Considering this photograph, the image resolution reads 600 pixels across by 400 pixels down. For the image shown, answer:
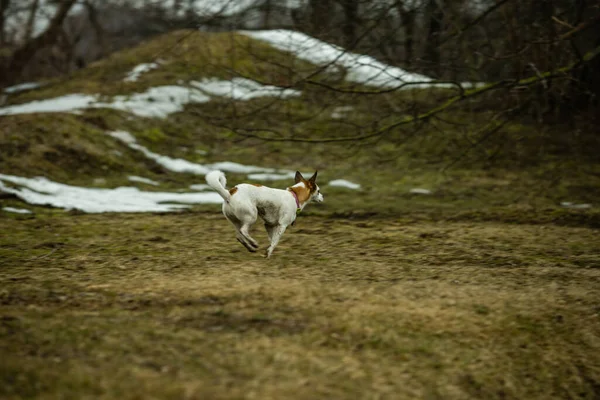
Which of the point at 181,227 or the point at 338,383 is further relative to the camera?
the point at 181,227

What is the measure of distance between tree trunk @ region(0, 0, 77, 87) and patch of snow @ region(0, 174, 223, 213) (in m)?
8.68

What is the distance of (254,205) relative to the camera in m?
5.68

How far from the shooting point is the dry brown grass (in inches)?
139

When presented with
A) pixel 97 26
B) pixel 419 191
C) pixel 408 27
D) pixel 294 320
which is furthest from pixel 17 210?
pixel 97 26

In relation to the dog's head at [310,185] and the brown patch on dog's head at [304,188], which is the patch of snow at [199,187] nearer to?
the dog's head at [310,185]

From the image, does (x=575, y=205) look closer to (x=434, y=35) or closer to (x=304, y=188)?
(x=434, y=35)

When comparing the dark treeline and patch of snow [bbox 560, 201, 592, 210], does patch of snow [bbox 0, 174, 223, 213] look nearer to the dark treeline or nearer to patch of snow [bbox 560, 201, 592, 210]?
the dark treeline

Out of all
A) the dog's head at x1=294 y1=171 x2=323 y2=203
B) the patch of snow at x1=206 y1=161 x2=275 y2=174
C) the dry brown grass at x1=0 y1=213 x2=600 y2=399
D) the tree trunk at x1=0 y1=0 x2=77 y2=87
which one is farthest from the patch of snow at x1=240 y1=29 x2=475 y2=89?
the tree trunk at x1=0 y1=0 x2=77 y2=87

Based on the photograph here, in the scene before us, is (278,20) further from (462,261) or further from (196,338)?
(196,338)

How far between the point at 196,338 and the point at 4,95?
15744 millimetres

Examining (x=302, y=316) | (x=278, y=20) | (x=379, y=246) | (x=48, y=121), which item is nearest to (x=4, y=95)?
(x=48, y=121)

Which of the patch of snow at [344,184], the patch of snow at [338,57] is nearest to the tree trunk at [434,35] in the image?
the patch of snow at [338,57]

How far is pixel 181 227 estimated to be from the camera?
8188 millimetres

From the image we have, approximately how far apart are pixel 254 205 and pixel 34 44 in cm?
1455
